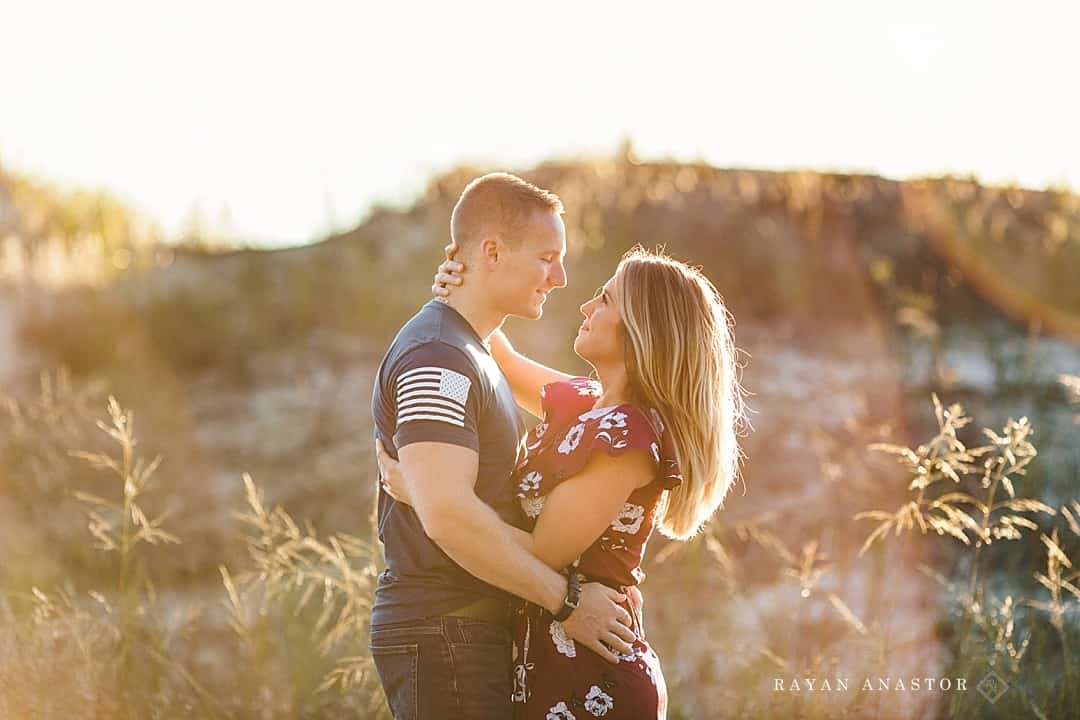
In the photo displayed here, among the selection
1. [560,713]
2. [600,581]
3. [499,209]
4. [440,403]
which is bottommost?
[560,713]

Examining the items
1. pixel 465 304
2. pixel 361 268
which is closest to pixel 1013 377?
pixel 361 268

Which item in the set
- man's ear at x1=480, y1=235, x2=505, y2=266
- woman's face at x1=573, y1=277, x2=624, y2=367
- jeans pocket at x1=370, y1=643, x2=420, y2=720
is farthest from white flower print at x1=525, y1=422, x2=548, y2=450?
jeans pocket at x1=370, y1=643, x2=420, y2=720

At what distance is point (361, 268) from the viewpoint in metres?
11.4

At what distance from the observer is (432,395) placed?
3107 mm

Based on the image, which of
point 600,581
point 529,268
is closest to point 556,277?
point 529,268

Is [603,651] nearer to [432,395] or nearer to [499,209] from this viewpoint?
[432,395]

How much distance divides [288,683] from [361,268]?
22.3 ft

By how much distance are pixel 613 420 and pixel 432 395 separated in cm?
48

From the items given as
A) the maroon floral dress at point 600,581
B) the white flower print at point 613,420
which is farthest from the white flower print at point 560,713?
the white flower print at point 613,420

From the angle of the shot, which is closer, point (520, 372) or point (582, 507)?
point (582, 507)

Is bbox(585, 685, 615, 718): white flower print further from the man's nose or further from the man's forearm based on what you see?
the man's nose

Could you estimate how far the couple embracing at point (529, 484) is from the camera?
311 centimetres

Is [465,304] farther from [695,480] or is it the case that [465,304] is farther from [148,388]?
[148,388]

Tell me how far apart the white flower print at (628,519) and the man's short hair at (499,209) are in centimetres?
82
